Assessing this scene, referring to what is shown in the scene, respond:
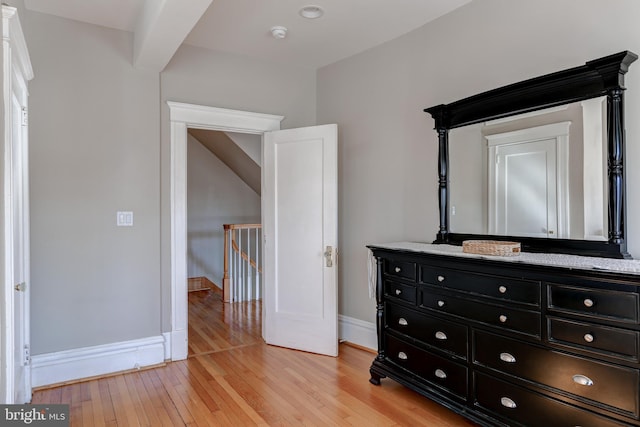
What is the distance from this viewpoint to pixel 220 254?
6.97 meters

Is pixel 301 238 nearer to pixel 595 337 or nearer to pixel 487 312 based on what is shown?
pixel 487 312

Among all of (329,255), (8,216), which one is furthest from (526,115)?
(8,216)

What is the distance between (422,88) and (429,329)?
1.89 m

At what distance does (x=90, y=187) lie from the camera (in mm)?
3129

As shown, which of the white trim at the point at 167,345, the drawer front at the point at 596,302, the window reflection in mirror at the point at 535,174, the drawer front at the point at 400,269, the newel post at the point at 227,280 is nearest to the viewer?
the drawer front at the point at 596,302

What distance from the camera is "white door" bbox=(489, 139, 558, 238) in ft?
7.66

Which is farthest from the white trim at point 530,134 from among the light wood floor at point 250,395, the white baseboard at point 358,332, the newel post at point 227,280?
the newel post at point 227,280

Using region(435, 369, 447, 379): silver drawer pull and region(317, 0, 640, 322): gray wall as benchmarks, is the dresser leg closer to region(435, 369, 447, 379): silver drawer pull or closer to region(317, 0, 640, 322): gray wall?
region(435, 369, 447, 379): silver drawer pull

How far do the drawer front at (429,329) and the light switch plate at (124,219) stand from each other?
216cm

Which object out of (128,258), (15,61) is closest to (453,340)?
(128,258)

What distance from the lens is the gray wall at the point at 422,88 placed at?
2.22 m

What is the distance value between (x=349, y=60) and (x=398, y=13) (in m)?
0.94

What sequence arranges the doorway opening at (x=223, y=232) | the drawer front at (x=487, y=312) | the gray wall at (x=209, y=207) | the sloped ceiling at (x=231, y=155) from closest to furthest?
the drawer front at (x=487, y=312) < the doorway opening at (x=223, y=232) < the sloped ceiling at (x=231, y=155) < the gray wall at (x=209, y=207)

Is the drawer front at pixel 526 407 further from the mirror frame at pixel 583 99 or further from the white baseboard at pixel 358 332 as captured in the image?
the white baseboard at pixel 358 332
